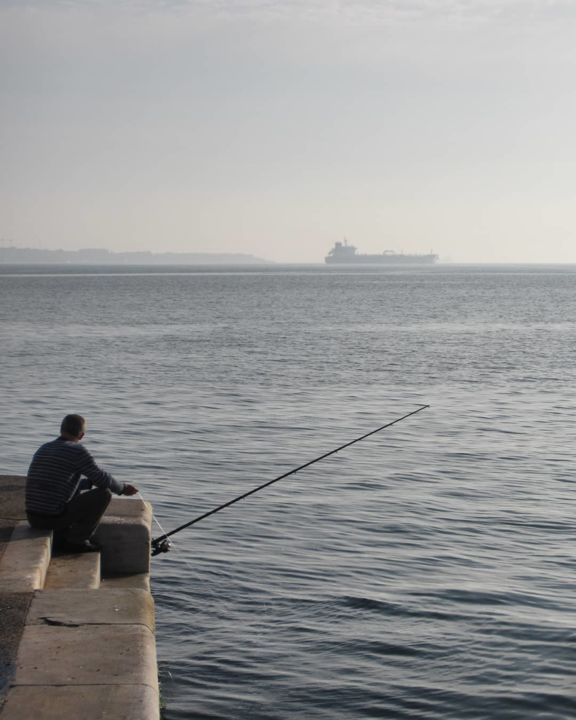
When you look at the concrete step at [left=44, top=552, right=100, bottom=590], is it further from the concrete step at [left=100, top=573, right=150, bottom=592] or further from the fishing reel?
the fishing reel

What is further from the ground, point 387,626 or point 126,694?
point 126,694

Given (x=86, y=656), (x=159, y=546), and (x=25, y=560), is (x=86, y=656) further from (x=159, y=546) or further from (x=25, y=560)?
(x=159, y=546)

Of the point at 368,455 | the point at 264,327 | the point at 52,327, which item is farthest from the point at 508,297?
the point at 368,455

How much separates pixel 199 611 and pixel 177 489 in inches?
200

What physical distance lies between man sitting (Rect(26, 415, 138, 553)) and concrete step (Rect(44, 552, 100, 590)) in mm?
203

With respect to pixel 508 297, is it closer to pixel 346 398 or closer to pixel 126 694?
pixel 346 398

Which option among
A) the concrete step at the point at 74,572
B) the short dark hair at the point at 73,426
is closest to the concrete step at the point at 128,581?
the concrete step at the point at 74,572

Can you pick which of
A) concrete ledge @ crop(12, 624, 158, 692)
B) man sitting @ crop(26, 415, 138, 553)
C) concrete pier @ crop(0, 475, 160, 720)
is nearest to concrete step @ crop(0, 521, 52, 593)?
concrete pier @ crop(0, 475, 160, 720)

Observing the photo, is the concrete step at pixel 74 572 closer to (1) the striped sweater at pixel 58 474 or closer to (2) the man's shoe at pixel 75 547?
(2) the man's shoe at pixel 75 547

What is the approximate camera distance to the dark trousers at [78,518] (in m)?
8.48

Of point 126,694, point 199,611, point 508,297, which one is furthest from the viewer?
point 508,297

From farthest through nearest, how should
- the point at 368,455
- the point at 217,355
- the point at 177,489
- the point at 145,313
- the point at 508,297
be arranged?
1. the point at 508,297
2. the point at 145,313
3. the point at 217,355
4. the point at 368,455
5. the point at 177,489

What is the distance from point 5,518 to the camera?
8.98 metres

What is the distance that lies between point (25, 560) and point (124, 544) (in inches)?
48.7
